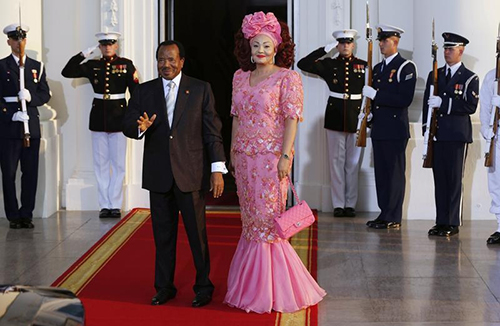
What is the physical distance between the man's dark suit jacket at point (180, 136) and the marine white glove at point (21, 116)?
3.33 metres

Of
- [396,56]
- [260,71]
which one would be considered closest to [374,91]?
[396,56]

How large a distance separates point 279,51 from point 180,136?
86 centimetres

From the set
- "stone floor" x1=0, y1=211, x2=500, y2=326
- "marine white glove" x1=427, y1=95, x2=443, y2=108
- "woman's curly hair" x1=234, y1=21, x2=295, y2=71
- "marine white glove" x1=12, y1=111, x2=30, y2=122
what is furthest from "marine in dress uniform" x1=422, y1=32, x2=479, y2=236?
"marine white glove" x1=12, y1=111, x2=30, y2=122

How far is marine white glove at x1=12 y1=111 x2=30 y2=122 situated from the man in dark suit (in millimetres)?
3327

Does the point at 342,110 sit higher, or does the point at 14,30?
the point at 14,30

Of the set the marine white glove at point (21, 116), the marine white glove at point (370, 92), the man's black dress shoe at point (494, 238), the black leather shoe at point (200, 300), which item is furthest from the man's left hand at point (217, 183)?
the marine white glove at point (21, 116)

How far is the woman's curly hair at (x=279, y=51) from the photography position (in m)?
6.39

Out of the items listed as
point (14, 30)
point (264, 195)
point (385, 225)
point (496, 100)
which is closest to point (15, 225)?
point (14, 30)

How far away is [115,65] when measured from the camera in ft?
33.2

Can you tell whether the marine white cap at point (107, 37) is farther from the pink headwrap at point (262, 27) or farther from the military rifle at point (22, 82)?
the pink headwrap at point (262, 27)

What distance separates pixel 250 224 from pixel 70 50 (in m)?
5.00

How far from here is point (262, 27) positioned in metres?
6.31

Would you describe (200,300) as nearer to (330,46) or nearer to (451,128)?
(451,128)

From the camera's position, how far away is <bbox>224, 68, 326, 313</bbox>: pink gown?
630cm
